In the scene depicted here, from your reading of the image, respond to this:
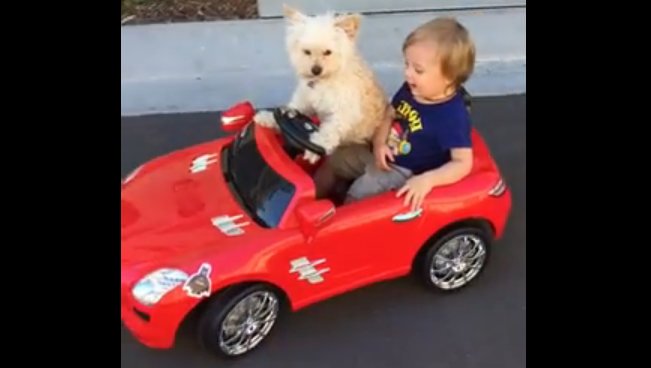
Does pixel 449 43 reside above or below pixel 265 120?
above

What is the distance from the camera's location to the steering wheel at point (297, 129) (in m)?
3.02

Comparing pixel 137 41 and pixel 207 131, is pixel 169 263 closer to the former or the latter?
pixel 207 131

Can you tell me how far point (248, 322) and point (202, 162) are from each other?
64cm

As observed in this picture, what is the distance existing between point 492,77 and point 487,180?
156 centimetres

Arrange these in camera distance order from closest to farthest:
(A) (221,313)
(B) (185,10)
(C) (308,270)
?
(A) (221,313), (C) (308,270), (B) (185,10)

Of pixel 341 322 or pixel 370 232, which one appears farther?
pixel 341 322

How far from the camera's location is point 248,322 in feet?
9.84

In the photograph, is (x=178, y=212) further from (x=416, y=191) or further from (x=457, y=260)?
(x=457, y=260)

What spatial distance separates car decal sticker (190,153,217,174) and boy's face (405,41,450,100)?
0.78 m

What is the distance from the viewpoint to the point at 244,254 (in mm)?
2838

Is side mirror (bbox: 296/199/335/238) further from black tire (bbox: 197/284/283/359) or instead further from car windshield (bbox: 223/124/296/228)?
black tire (bbox: 197/284/283/359)

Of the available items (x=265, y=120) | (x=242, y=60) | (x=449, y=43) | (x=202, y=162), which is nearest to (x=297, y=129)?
(x=265, y=120)

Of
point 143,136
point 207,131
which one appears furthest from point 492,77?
point 143,136

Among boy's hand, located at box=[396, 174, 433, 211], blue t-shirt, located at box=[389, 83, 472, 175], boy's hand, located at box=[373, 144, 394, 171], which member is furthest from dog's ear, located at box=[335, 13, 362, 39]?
boy's hand, located at box=[396, 174, 433, 211]
